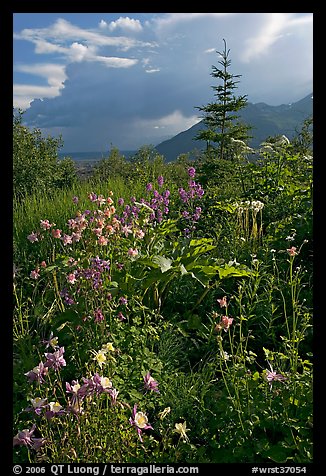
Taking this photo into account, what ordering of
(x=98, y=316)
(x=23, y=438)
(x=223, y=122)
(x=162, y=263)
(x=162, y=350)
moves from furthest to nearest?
(x=223, y=122) → (x=162, y=263) → (x=162, y=350) → (x=98, y=316) → (x=23, y=438)

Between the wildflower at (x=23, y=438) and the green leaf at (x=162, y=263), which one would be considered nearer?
the wildflower at (x=23, y=438)

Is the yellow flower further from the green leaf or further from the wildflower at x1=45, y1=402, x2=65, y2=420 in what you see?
the green leaf

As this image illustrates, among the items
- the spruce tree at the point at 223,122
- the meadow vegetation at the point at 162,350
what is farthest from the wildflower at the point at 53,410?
Result: the spruce tree at the point at 223,122

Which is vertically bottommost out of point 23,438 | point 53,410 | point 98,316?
point 23,438

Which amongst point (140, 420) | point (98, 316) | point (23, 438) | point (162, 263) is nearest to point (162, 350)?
point (98, 316)

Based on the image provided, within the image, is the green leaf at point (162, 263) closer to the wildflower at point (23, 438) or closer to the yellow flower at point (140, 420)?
the yellow flower at point (140, 420)

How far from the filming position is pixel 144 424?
1.93 metres

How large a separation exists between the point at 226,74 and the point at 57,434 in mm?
8682

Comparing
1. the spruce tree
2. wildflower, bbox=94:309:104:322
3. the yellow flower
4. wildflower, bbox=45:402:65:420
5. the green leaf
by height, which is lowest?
the yellow flower

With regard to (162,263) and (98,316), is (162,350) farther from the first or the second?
(162,263)

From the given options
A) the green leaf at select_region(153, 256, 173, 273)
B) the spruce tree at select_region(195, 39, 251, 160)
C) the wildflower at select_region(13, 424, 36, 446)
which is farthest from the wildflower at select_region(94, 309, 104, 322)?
the spruce tree at select_region(195, 39, 251, 160)

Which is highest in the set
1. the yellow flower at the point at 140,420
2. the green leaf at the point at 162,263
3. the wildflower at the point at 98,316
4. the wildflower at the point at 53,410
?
the green leaf at the point at 162,263
